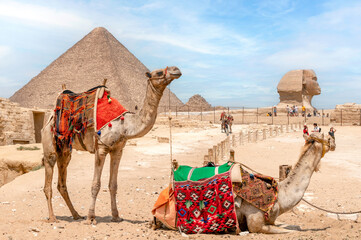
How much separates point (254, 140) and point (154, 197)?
13.8 metres

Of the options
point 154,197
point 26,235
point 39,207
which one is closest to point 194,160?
point 154,197

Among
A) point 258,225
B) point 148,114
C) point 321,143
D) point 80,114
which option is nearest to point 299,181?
point 321,143

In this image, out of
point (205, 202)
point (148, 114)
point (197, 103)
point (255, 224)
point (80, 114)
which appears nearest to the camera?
point (255, 224)

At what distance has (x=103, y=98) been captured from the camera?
5.30m

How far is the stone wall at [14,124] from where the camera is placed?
19.5 meters

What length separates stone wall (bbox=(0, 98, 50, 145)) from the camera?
768 inches

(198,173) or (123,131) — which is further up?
(123,131)

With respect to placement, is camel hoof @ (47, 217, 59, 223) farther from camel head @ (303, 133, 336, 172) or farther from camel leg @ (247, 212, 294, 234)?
camel head @ (303, 133, 336, 172)

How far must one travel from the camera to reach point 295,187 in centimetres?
448

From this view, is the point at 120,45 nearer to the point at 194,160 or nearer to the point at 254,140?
the point at 254,140

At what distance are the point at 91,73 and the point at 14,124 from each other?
60.3 metres

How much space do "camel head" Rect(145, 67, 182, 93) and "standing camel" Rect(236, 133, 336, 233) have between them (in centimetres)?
179

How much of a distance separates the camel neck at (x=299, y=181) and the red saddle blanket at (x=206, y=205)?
2.19 ft

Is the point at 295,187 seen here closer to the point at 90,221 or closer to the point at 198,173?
the point at 198,173
